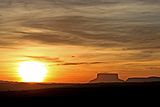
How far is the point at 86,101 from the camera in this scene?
57.8m

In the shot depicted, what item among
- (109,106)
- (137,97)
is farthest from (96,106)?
(137,97)

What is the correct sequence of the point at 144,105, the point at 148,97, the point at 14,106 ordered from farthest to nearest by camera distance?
the point at 148,97, the point at 14,106, the point at 144,105

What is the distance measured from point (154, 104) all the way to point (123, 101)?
241 inches

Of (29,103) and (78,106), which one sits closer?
(78,106)

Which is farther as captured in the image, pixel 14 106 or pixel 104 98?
pixel 104 98

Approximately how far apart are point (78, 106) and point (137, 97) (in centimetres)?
1095

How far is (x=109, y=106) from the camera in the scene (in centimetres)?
5228

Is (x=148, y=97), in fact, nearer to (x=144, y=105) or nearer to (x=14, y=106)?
(x=144, y=105)

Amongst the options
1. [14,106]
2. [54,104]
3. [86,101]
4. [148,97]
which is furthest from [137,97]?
[14,106]

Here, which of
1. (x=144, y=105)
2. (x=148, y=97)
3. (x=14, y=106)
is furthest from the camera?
(x=148, y=97)

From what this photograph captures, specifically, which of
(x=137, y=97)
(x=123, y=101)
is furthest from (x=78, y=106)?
(x=137, y=97)

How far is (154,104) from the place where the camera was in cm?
5141

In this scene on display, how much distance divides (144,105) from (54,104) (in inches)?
456

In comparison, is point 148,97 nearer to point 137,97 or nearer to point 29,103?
point 137,97
